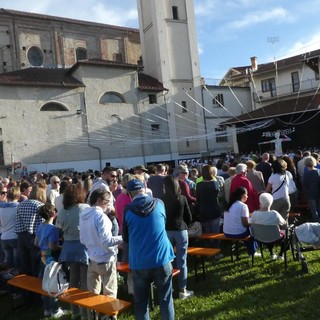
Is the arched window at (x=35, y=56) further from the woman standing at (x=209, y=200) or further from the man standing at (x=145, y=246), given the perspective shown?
the man standing at (x=145, y=246)

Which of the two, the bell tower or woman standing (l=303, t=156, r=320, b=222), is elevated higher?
the bell tower

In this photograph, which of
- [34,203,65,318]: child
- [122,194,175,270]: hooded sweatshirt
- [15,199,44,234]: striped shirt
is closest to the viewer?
[122,194,175,270]: hooded sweatshirt

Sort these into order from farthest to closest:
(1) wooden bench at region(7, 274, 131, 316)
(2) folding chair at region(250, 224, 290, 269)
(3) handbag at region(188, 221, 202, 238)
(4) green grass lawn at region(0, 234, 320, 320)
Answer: (3) handbag at region(188, 221, 202, 238) → (2) folding chair at region(250, 224, 290, 269) → (4) green grass lawn at region(0, 234, 320, 320) → (1) wooden bench at region(7, 274, 131, 316)

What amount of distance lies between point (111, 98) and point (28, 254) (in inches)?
1061

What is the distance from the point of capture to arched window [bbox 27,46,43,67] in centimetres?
3847

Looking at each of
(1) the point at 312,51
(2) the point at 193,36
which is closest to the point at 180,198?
(2) the point at 193,36

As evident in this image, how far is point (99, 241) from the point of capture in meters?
4.58

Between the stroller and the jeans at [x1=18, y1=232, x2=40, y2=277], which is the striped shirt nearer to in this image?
the jeans at [x1=18, y1=232, x2=40, y2=277]

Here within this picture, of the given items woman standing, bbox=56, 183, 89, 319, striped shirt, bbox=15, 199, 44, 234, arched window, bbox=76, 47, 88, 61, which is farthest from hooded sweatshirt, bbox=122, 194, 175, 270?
arched window, bbox=76, 47, 88, 61

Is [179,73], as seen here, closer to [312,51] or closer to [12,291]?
[312,51]

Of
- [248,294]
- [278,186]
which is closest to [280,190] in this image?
[278,186]

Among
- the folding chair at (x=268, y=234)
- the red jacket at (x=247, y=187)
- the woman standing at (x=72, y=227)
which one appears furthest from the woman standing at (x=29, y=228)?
the red jacket at (x=247, y=187)

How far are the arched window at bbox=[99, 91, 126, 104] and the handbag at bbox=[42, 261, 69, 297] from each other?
27426mm

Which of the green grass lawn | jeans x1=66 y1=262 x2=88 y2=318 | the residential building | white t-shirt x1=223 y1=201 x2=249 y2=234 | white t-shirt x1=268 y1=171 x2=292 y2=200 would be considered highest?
the residential building
